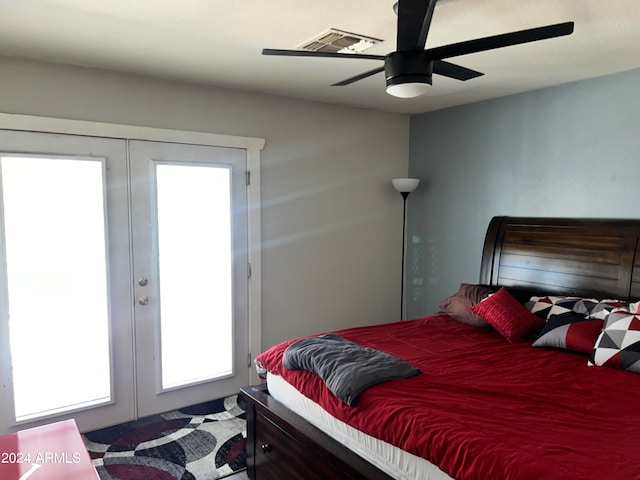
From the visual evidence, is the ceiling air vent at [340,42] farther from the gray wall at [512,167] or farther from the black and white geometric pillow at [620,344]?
the black and white geometric pillow at [620,344]

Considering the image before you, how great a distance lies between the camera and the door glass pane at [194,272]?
135 inches

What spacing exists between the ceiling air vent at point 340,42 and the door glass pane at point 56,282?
166 cm

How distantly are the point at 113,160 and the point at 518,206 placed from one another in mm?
3116

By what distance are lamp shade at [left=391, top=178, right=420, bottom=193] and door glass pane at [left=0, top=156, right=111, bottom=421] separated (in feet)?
8.23

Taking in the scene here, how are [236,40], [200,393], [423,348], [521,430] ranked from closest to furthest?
1. [521,430]
2. [236,40]
3. [423,348]
4. [200,393]

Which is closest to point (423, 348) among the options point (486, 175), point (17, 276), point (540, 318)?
point (540, 318)

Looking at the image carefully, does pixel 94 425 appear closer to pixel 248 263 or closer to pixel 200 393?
pixel 200 393

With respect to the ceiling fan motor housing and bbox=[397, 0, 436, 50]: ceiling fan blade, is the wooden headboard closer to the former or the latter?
the ceiling fan motor housing

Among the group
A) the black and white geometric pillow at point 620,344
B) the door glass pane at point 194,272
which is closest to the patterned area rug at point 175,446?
the door glass pane at point 194,272

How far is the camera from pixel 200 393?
11.9 ft

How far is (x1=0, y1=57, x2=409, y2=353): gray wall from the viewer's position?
310 centimetres

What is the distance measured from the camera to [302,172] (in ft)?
13.4

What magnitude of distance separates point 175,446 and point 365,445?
1614 mm

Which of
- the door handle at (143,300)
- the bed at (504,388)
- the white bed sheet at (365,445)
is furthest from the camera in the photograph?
the door handle at (143,300)
